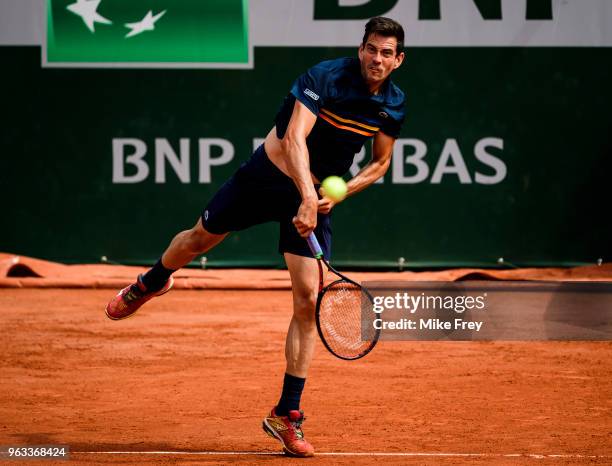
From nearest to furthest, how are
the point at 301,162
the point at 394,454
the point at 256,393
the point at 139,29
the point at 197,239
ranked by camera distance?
the point at 301,162 < the point at 394,454 < the point at 197,239 < the point at 256,393 < the point at 139,29

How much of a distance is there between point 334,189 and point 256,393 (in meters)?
1.64

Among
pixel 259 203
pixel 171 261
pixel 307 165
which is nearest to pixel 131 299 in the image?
pixel 171 261

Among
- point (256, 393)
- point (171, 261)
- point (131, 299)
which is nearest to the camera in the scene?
point (171, 261)

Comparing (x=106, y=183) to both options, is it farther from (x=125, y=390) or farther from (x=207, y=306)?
(x=125, y=390)

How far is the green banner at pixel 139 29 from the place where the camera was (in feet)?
32.3

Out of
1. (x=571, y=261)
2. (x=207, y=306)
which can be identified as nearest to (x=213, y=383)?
(x=207, y=306)

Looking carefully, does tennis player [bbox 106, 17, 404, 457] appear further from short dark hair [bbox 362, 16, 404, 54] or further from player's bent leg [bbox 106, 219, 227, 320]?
player's bent leg [bbox 106, 219, 227, 320]

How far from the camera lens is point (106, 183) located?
9961 millimetres

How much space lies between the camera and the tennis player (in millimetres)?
4324

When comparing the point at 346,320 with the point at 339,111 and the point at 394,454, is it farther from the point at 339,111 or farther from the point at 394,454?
the point at 339,111

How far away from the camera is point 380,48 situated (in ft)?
14.2

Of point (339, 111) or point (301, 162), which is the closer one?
point (301, 162)

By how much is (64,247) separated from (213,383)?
4.38 m

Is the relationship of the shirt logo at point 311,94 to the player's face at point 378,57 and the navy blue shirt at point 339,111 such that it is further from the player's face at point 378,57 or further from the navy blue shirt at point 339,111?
the player's face at point 378,57
